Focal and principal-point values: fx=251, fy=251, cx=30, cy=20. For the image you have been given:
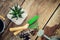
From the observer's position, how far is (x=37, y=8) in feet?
4.98

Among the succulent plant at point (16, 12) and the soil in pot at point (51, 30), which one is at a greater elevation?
the succulent plant at point (16, 12)

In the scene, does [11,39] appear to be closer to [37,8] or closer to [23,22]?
[23,22]

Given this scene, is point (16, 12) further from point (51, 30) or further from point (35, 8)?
point (51, 30)

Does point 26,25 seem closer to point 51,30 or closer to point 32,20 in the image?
point 32,20

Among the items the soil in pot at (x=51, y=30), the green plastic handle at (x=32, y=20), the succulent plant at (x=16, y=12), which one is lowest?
the soil in pot at (x=51, y=30)

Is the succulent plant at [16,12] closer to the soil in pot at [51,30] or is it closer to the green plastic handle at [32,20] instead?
the green plastic handle at [32,20]

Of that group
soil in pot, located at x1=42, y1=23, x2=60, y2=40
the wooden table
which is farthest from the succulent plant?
soil in pot, located at x1=42, y1=23, x2=60, y2=40

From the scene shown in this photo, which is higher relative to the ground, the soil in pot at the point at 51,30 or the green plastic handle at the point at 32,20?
the green plastic handle at the point at 32,20

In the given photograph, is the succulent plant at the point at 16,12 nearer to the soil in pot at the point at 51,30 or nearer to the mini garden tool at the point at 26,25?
the mini garden tool at the point at 26,25

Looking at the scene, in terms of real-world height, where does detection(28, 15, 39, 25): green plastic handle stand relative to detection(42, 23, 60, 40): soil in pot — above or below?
above

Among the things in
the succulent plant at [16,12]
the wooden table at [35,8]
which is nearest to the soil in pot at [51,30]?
the wooden table at [35,8]

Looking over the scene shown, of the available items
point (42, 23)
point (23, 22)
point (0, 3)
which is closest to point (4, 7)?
point (0, 3)

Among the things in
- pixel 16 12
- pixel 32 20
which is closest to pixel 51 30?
pixel 32 20

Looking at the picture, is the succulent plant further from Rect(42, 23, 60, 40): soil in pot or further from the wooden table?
Rect(42, 23, 60, 40): soil in pot
